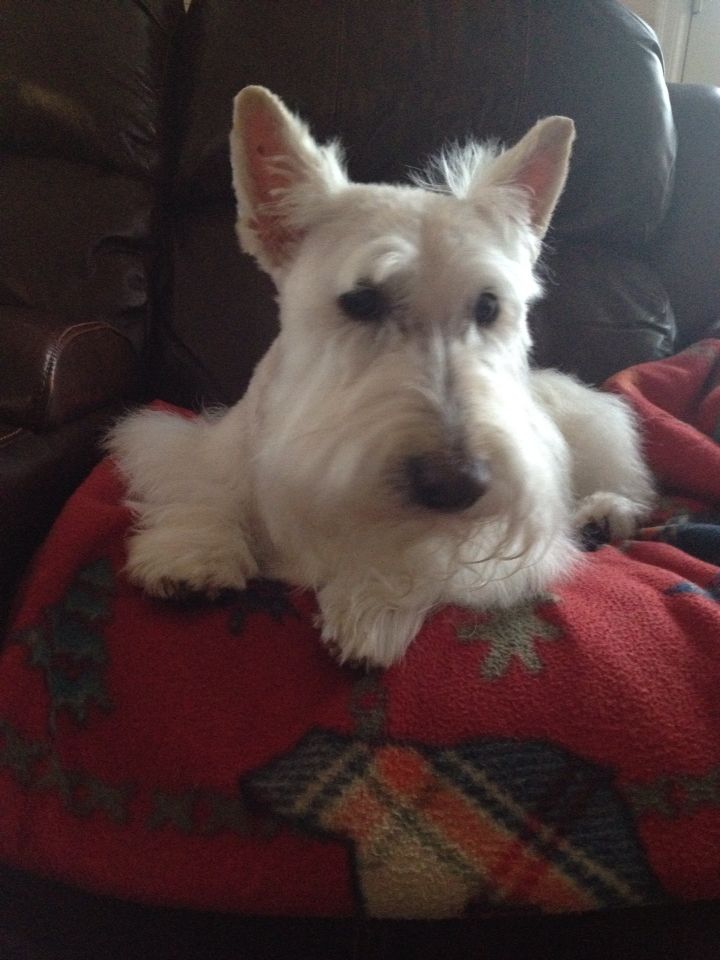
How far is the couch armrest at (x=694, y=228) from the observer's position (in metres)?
2.17

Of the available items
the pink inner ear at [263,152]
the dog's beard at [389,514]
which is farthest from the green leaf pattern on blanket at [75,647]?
the pink inner ear at [263,152]

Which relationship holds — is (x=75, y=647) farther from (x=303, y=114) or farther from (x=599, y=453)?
(x=303, y=114)

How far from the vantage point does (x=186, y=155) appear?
213 centimetres

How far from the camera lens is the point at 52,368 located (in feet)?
4.77

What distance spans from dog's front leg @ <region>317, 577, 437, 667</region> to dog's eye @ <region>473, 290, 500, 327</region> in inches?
18.1

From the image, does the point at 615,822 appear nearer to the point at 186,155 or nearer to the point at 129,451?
the point at 129,451

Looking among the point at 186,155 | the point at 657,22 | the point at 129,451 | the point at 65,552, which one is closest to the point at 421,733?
the point at 65,552

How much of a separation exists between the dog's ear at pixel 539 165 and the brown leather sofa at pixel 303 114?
0.77 m

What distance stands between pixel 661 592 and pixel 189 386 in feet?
4.94

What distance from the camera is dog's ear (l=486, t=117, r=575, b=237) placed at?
4.31 ft

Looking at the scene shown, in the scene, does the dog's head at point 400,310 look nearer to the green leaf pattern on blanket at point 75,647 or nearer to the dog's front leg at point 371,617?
the dog's front leg at point 371,617

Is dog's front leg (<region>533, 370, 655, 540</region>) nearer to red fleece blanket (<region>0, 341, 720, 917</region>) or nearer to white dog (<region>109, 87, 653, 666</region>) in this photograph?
white dog (<region>109, 87, 653, 666</region>)

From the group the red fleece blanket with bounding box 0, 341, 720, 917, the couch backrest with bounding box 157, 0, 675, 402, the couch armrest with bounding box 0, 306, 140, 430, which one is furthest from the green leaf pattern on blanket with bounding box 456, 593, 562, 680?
the couch backrest with bounding box 157, 0, 675, 402

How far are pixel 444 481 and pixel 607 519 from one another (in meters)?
0.81
